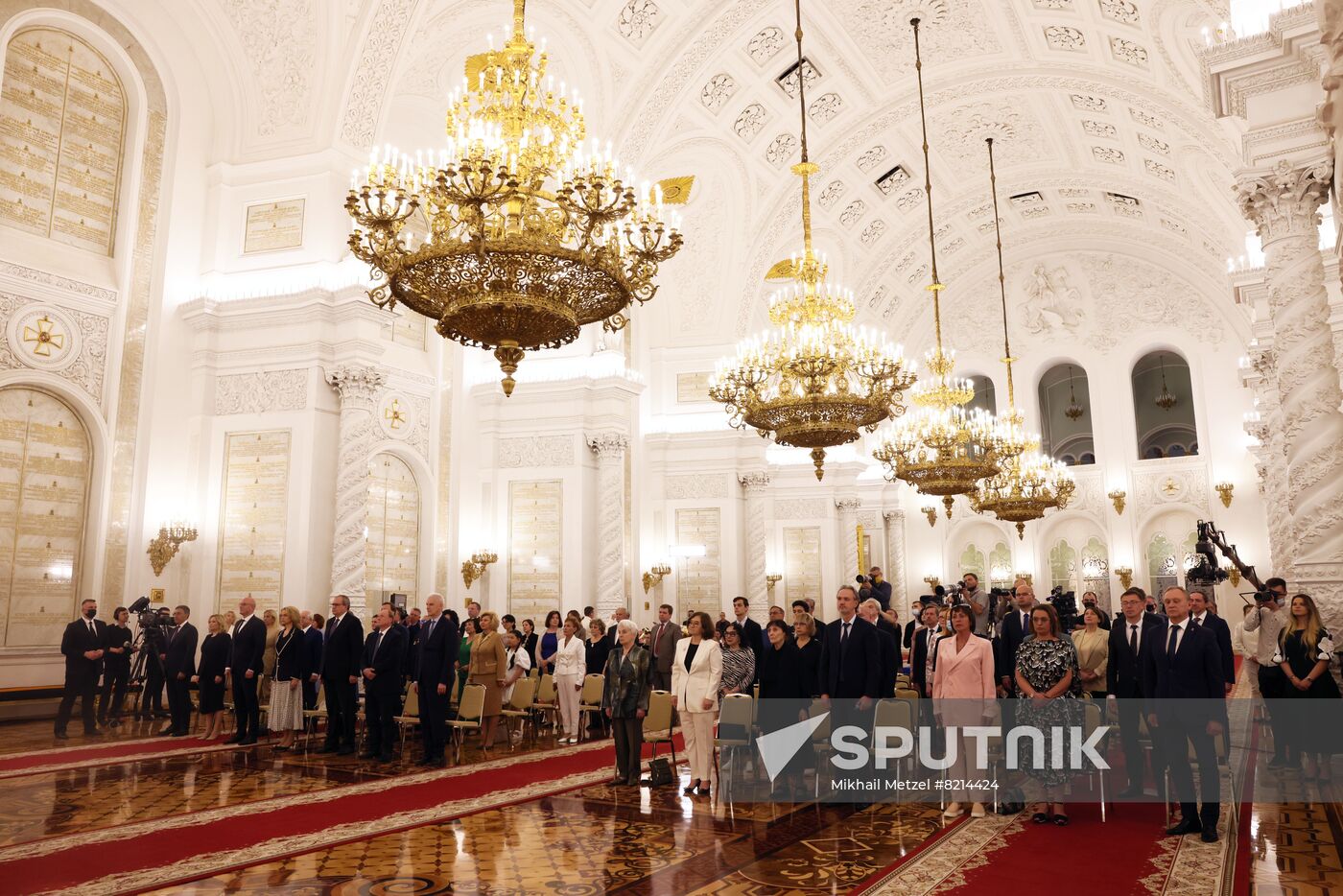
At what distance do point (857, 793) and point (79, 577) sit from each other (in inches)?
355

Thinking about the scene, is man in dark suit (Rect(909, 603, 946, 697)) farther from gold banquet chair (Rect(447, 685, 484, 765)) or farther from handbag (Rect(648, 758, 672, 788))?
gold banquet chair (Rect(447, 685, 484, 765))

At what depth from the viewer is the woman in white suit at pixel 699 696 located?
7.05 meters

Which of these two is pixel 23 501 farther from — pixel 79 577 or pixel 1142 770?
pixel 1142 770

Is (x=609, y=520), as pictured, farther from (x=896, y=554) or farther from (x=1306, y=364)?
(x=896, y=554)

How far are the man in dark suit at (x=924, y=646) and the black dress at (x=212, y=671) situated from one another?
7.07m

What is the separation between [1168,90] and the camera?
1522cm

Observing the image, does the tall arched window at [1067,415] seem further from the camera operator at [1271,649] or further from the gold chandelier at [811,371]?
the gold chandelier at [811,371]

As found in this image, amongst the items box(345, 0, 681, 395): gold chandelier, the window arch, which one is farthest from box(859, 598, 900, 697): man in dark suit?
the window arch

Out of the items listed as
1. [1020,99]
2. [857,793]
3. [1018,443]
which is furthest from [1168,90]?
[857,793]

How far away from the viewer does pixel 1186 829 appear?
18.7ft

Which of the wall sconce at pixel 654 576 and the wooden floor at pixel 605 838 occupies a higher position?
the wall sconce at pixel 654 576

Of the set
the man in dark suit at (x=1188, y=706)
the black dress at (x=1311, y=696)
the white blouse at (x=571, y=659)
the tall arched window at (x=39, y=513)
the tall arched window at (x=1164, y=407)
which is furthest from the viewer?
the tall arched window at (x=1164, y=407)

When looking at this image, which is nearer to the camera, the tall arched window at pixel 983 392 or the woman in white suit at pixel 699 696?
the woman in white suit at pixel 699 696

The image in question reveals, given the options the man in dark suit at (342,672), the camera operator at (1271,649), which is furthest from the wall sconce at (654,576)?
the camera operator at (1271,649)
